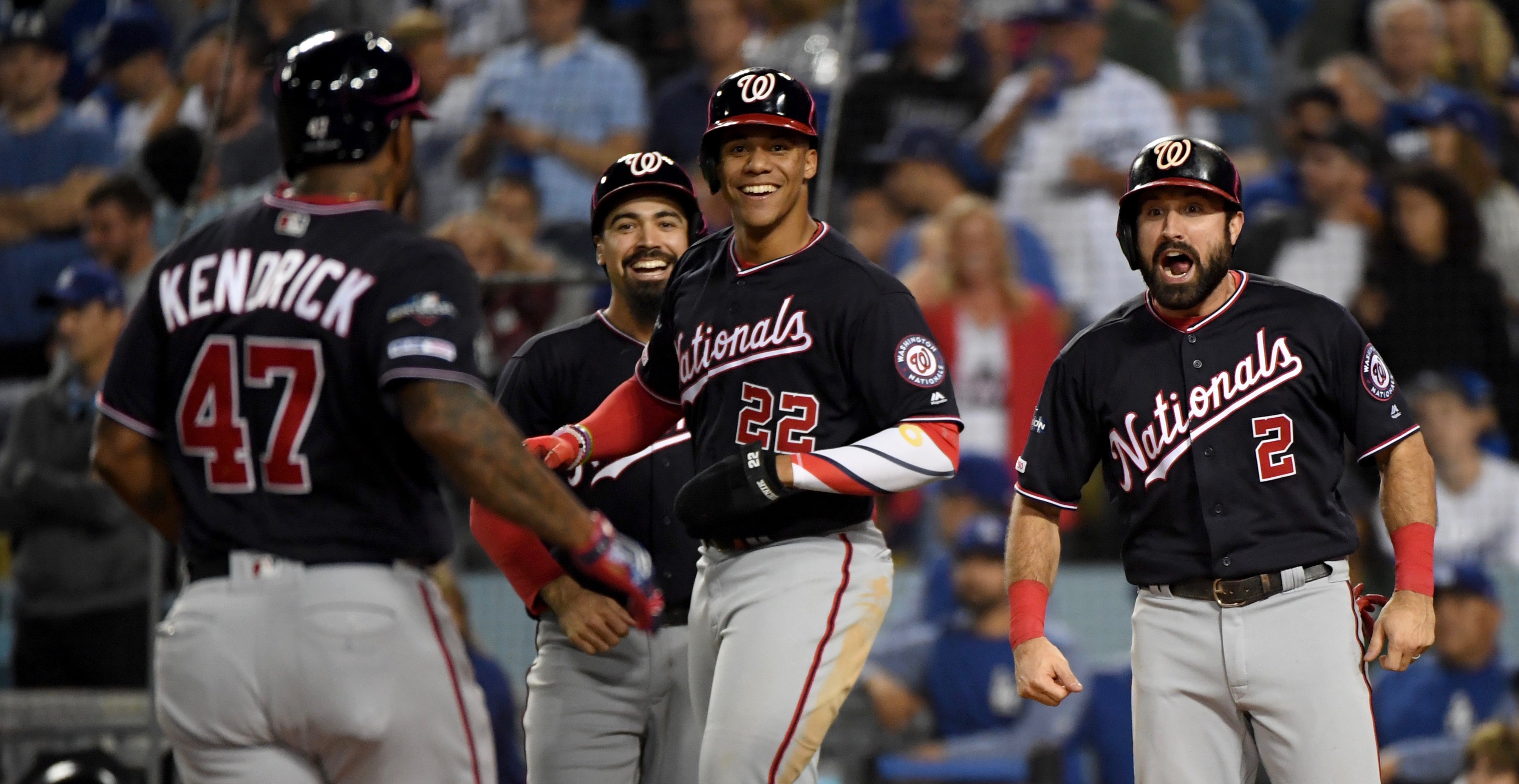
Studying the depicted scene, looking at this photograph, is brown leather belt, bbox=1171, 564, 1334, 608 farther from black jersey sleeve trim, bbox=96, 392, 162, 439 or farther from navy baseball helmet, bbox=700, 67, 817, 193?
black jersey sleeve trim, bbox=96, 392, 162, 439

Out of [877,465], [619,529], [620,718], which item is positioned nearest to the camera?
[877,465]

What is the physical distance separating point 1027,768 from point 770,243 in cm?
380

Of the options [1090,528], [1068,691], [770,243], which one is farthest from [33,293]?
[1068,691]

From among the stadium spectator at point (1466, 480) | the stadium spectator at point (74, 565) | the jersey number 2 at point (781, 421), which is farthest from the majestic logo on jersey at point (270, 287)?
the stadium spectator at point (1466, 480)

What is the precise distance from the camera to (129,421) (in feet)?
8.89

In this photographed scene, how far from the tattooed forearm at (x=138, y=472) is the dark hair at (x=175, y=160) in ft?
15.5

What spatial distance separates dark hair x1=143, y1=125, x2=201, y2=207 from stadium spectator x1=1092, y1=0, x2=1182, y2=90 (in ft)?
15.6

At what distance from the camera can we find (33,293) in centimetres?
817

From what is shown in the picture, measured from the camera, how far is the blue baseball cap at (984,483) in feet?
22.7

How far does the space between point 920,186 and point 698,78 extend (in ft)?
4.19

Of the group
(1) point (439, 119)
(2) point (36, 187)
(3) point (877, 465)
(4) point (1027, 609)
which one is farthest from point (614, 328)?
(2) point (36, 187)

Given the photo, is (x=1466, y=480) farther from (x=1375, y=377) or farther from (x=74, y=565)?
(x=74, y=565)

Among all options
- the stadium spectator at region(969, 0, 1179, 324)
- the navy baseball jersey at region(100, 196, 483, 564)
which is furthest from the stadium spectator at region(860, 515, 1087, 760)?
the navy baseball jersey at region(100, 196, 483, 564)

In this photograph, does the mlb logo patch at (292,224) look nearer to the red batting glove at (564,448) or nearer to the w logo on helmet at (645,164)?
the red batting glove at (564,448)
